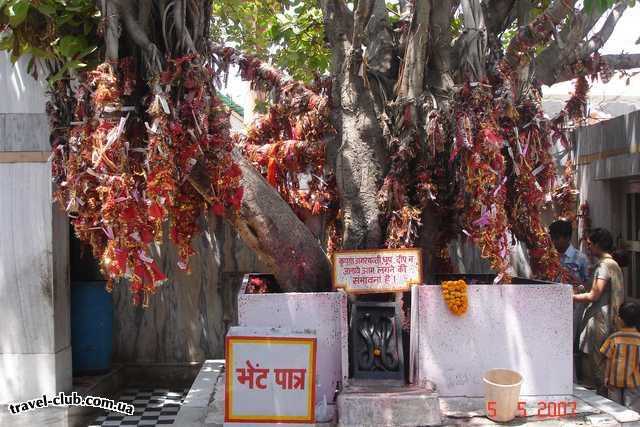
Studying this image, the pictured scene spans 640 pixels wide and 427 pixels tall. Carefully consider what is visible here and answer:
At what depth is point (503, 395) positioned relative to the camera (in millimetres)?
3879

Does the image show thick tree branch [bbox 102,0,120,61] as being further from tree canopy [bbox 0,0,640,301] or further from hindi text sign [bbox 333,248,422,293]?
hindi text sign [bbox 333,248,422,293]

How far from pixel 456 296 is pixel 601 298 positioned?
203 cm

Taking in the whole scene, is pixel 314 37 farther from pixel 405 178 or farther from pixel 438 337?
pixel 438 337

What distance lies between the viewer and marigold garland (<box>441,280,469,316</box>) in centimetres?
407

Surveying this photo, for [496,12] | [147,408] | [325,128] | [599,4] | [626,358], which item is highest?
[496,12]

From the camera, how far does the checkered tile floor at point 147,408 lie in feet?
19.3

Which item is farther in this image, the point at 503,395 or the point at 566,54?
the point at 566,54

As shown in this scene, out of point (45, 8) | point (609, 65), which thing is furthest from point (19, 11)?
point (609, 65)

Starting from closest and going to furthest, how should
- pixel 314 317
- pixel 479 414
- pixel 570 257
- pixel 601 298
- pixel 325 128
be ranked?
pixel 479 414, pixel 314 317, pixel 325 128, pixel 601 298, pixel 570 257

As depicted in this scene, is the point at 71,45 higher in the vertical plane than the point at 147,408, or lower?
higher

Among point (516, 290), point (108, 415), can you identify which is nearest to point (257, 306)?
point (516, 290)

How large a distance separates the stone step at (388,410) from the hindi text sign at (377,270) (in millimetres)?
735

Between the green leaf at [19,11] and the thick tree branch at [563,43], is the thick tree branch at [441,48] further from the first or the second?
the green leaf at [19,11]

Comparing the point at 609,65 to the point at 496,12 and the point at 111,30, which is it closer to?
the point at 496,12
